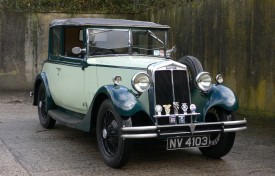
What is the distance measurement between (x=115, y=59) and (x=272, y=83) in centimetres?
352

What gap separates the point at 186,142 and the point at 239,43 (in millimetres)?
4470

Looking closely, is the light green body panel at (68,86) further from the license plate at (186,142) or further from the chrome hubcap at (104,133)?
the license plate at (186,142)

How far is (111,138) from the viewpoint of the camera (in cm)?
557

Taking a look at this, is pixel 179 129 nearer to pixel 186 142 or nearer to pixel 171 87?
pixel 186 142

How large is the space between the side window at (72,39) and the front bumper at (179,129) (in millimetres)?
2217

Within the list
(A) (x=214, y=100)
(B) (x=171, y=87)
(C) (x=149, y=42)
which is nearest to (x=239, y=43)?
(C) (x=149, y=42)

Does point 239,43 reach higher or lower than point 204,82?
higher

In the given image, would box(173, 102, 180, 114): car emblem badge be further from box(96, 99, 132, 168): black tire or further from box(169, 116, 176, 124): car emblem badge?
box(96, 99, 132, 168): black tire

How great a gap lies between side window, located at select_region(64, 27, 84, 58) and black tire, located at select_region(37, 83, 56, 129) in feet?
3.73

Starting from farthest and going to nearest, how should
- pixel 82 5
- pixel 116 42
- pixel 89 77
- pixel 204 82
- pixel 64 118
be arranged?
pixel 82 5 → pixel 64 118 → pixel 116 42 → pixel 89 77 → pixel 204 82

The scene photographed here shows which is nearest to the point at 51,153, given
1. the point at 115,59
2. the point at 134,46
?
the point at 115,59

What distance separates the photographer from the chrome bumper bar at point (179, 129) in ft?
16.4

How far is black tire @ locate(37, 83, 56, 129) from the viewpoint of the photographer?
8.05 meters

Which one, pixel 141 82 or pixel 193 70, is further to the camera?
pixel 193 70
